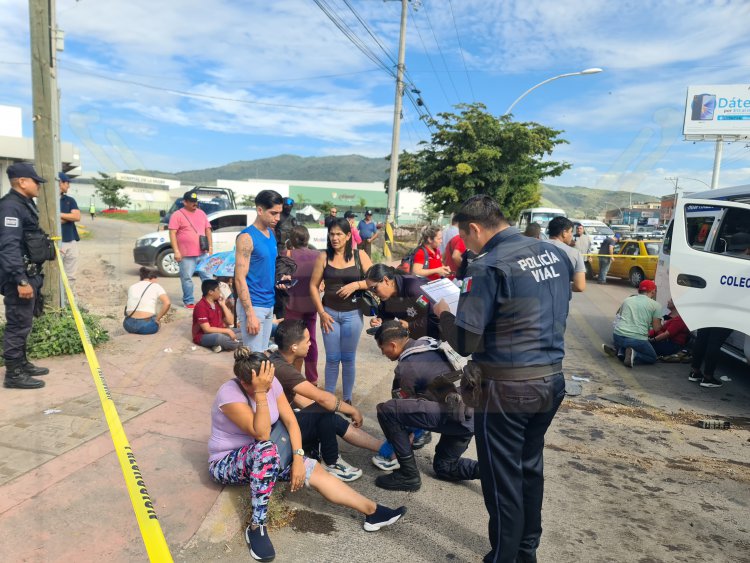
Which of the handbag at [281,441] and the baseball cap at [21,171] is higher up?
the baseball cap at [21,171]

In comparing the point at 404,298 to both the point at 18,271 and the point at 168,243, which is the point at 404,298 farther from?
the point at 168,243

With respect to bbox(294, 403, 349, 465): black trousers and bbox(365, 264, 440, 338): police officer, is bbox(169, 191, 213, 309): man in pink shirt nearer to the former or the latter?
bbox(365, 264, 440, 338): police officer

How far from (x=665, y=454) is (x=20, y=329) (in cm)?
548

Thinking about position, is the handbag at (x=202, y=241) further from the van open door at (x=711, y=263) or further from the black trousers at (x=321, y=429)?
the van open door at (x=711, y=263)

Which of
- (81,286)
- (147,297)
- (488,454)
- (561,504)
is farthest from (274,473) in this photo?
(81,286)

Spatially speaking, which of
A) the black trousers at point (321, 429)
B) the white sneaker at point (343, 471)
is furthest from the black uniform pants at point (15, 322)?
the white sneaker at point (343, 471)

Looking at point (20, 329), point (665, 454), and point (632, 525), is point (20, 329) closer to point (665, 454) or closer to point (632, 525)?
point (632, 525)

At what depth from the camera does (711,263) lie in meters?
5.34

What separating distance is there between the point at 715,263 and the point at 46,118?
280 inches

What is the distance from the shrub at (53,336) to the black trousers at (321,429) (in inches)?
130

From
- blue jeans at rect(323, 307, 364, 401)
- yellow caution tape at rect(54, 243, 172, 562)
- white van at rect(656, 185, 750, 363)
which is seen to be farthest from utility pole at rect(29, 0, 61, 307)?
white van at rect(656, 185, 750, 363)

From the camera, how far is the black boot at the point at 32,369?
4672 millimetres

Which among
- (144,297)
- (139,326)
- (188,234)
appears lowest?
(139,326)

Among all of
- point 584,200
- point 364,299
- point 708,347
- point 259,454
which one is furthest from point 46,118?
point 584,200
